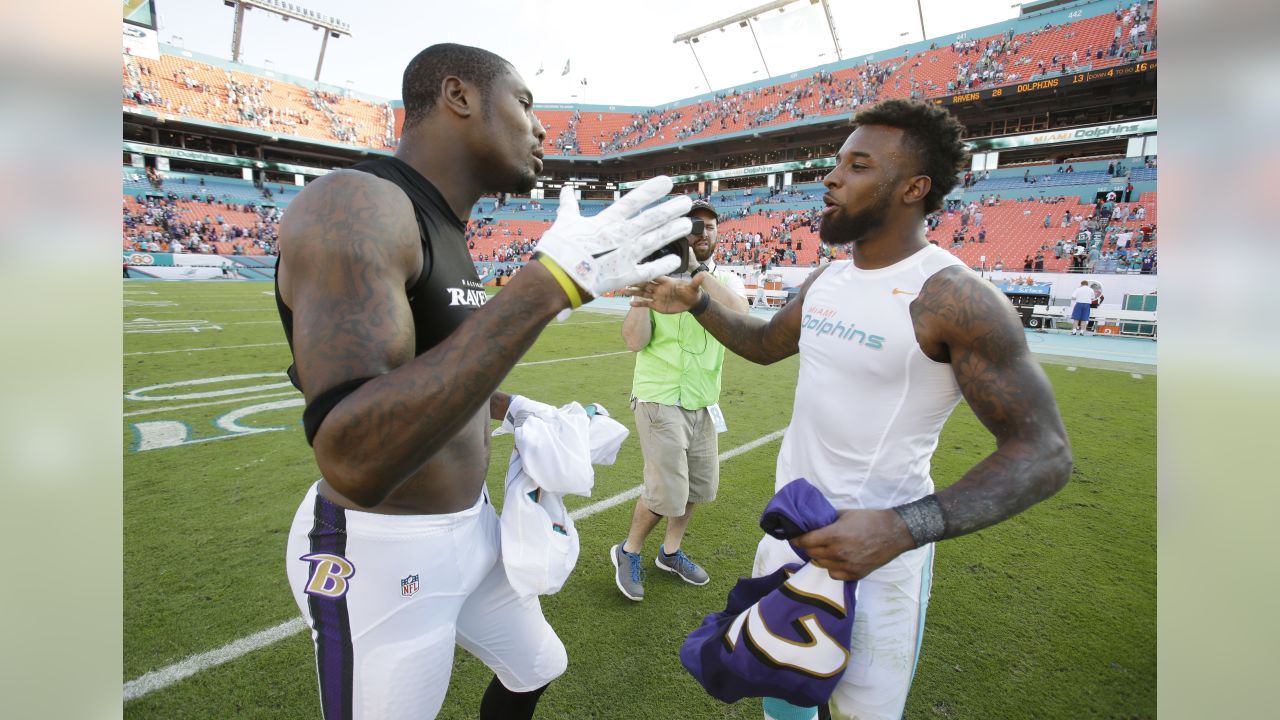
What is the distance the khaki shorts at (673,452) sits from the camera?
12.4ft

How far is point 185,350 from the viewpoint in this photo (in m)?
10.6

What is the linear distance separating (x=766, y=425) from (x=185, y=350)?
429 inches

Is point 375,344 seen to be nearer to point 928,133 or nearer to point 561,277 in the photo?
point 561,277

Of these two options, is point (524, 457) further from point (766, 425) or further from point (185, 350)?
point (185, 350)

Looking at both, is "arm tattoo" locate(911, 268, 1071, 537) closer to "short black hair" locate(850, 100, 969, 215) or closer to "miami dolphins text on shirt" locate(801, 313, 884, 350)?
"miami dolphins text on shirt" locate(801, 313, 884, 350)

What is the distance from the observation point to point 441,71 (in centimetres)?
173

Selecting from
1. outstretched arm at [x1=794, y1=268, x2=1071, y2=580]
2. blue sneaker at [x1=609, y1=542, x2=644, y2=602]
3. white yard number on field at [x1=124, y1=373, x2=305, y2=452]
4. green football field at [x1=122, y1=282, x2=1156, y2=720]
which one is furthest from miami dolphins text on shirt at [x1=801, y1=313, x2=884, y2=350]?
white yard number on field at [x1=124, y1=373, x2=305, y2=452]

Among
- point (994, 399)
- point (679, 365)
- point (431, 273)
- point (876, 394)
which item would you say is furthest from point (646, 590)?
point (431, 273)

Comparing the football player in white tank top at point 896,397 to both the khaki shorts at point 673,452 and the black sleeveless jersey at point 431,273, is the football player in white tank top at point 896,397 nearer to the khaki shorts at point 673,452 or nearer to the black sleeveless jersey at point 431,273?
the black sleeveless jersey at point 431,273
